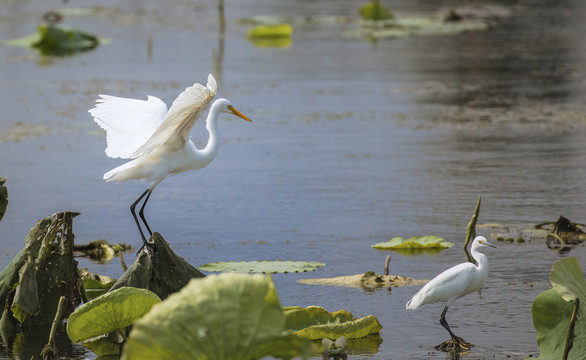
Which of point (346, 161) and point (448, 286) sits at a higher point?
point (448, 286)

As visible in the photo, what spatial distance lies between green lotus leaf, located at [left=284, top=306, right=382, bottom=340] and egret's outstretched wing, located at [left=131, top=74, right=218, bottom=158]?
141 centimetres

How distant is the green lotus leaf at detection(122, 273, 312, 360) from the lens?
3.83 m

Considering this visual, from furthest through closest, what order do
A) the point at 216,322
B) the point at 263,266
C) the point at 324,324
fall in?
the point at 263,266, the point at 324,324, the point at 216,322

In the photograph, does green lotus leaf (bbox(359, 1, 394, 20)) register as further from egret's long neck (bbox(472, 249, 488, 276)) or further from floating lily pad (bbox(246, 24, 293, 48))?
egret's long neck (bbox(472, 249, 488, 276))

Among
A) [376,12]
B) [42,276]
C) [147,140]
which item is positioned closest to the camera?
[42,276]

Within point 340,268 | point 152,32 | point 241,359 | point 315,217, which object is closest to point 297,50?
point 152,32

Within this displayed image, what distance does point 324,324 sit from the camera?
5.96 m

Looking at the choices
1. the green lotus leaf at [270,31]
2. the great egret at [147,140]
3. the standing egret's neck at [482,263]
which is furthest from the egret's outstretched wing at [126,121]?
the green lotus leaf at [270,31]

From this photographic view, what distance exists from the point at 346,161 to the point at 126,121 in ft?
17.2

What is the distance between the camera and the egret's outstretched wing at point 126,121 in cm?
710

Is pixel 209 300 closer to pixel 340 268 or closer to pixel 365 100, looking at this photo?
pixel 340 268

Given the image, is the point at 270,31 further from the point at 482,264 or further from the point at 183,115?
the point at 482,264

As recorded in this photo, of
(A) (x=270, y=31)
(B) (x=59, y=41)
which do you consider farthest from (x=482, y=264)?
(A) (x=270, y=31)

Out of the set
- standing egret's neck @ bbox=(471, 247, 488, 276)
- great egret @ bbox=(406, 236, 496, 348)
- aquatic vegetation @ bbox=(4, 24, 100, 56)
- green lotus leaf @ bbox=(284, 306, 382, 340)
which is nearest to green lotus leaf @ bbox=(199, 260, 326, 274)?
green lotus leaf @ bbox=(284, 306, 382, 340)
